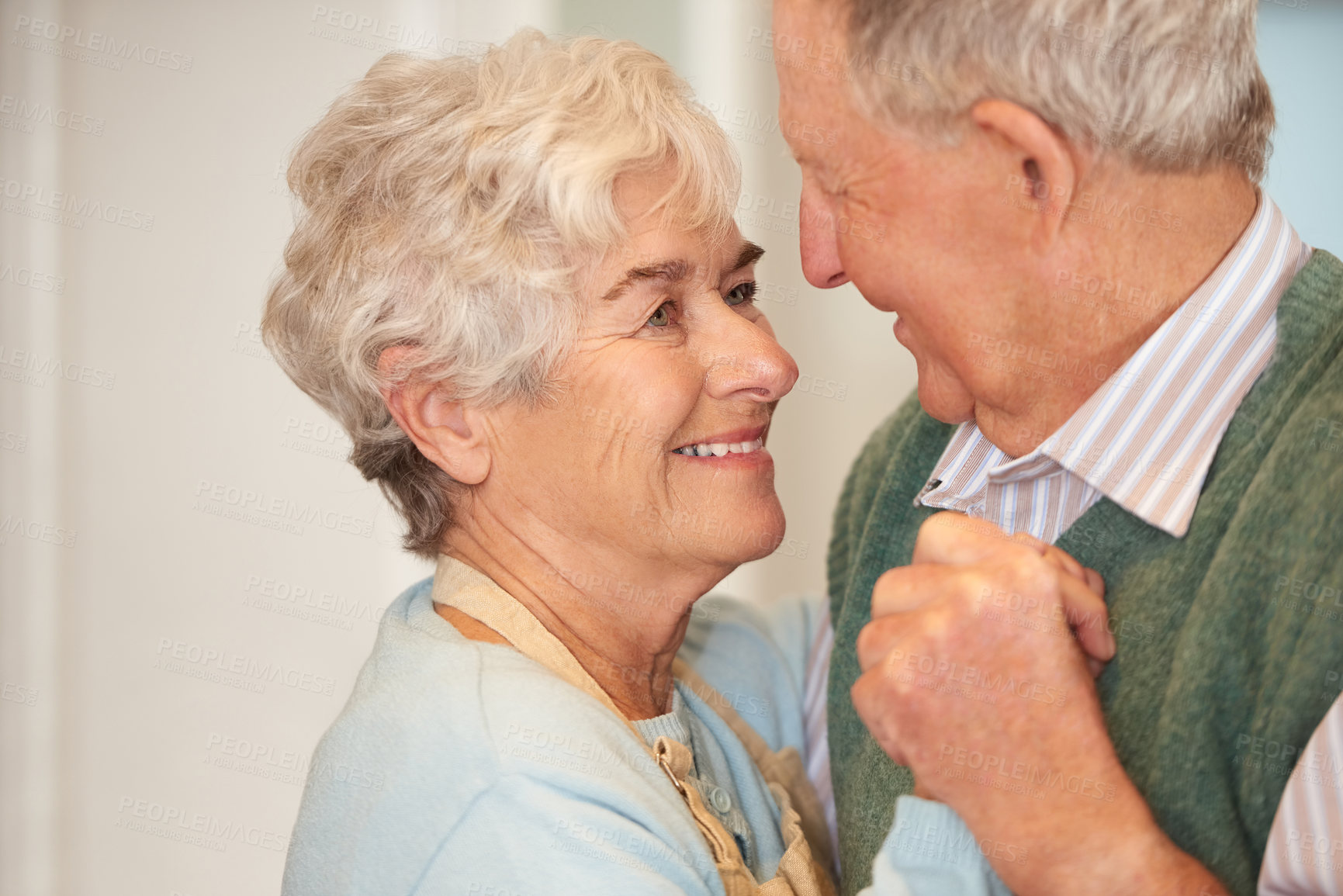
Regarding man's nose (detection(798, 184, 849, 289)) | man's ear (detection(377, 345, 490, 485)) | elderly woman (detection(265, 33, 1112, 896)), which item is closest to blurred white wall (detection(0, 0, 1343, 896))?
elderly woman (detection(265, 33, 1112, 896))

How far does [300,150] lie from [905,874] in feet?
3.53

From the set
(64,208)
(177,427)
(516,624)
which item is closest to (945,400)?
(516,624)

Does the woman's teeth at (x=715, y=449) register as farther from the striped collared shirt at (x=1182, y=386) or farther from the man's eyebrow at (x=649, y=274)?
the striped collared shirt at (x=1182, y=386)

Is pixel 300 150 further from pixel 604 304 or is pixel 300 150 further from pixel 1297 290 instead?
pixel 1297 290

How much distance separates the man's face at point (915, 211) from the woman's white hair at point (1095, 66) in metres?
0.03

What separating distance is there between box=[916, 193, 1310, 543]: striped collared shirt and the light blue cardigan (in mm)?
354

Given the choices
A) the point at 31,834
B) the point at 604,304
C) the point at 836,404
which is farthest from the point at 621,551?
the point at 31,834

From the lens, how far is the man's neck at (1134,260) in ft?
3.50

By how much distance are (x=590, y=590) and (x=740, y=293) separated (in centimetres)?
43

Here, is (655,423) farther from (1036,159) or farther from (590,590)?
(1036,159)

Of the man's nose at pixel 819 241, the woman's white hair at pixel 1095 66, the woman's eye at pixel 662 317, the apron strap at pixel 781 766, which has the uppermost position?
the woman's white hair at pixel 1095 66

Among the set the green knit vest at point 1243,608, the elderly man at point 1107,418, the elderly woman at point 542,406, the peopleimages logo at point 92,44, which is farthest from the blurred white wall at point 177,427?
the green knit vest at point 1243,608

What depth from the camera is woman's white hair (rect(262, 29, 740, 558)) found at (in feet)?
4.22

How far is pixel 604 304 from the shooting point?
1.33 metres
